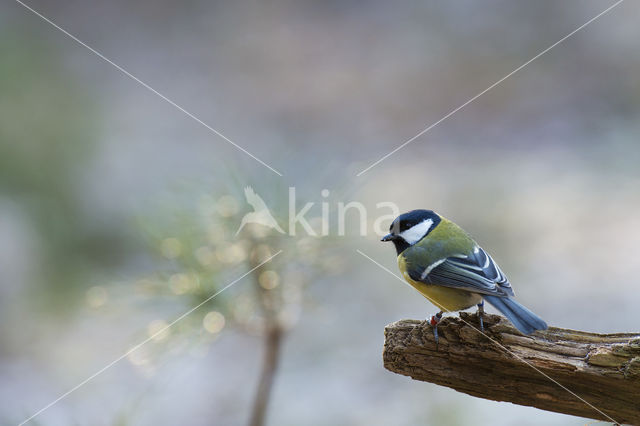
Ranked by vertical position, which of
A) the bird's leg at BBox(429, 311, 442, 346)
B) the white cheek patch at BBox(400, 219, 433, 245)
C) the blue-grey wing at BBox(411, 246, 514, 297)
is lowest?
the bird's leg at BBox(429, 311, 442, 346)

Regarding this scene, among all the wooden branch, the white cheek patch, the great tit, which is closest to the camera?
the wooden branch

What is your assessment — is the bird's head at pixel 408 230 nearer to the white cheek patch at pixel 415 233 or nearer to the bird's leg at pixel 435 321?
the white cheek patch at pixel 415 233

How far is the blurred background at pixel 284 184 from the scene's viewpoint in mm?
895

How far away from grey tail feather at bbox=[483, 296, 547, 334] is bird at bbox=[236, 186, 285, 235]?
0.34m

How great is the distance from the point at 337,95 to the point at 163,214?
127 cm

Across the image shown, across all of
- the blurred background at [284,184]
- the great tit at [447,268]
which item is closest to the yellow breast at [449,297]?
the great tit at [447,268]

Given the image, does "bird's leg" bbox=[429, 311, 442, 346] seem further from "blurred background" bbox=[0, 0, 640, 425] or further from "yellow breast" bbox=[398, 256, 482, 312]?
"blurred background" bbox=[0, 0, 640, 425]

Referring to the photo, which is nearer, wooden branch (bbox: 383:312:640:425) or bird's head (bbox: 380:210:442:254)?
wooden branch (bbox: 383:312:640:425)

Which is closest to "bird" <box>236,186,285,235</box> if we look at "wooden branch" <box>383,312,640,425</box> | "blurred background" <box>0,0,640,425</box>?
"blurred background" <box>0,0,640,425</box>

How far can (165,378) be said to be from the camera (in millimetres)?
1133

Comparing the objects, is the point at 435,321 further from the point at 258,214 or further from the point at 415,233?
the point at 258,214

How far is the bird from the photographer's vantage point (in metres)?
0.85

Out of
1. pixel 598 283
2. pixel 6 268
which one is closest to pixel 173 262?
pixel 6 268

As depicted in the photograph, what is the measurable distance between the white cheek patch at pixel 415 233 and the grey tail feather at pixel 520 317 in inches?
6.6
